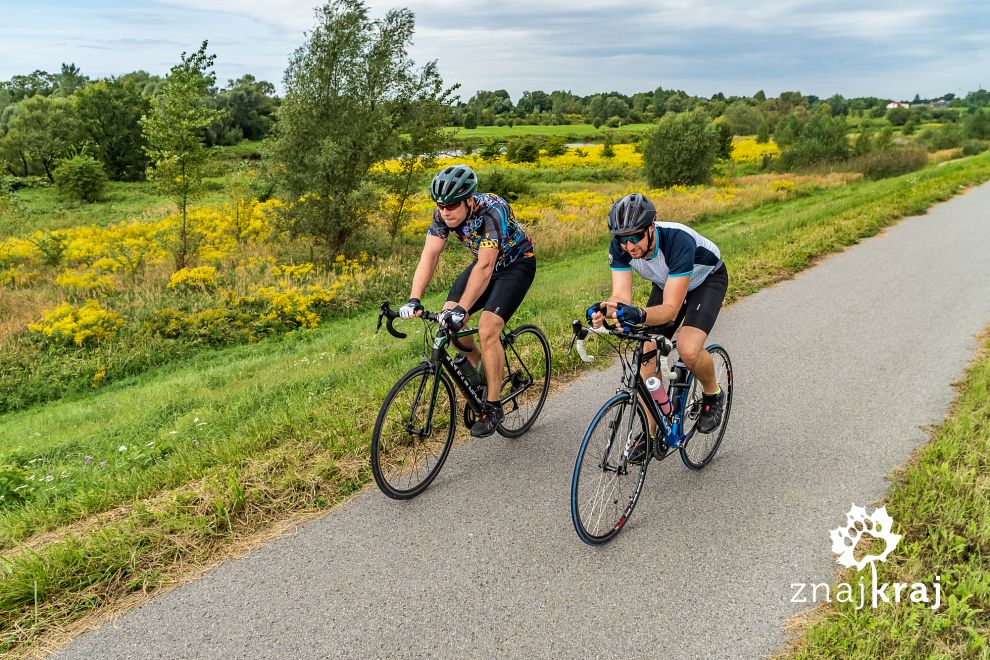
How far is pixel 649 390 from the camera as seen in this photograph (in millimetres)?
3848

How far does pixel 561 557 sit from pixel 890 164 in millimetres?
41365

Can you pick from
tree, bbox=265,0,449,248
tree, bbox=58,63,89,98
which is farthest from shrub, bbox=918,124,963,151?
tree, bbox=58,63,89,98

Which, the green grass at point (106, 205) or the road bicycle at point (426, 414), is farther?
the green grass at point (106, 205)

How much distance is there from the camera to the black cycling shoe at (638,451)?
12.2 ft

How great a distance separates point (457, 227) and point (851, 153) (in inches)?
1997

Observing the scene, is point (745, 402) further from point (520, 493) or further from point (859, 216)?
point (859, 216)

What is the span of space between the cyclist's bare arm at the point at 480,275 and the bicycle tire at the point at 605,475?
4.31ft

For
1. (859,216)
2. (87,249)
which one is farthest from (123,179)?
(859,216)

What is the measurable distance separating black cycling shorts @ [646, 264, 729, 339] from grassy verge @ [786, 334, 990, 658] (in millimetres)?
1612

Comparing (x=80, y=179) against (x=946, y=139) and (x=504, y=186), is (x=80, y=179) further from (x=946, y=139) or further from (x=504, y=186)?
(x=946, y=139)

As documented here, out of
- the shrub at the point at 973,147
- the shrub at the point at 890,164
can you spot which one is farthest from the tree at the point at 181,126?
the shrub at the point at 973,147

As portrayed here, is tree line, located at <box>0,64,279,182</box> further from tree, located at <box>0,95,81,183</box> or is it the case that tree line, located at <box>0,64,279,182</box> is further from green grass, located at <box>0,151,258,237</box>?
green grass, located at <box>0,151,258,237</box>

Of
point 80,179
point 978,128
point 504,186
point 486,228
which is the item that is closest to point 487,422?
point 486,228

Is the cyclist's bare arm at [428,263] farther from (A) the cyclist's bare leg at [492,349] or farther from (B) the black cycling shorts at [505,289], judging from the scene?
(A) the cyclist's bare leg at [492,349]
